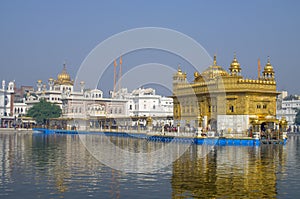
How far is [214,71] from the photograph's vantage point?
60375 mm

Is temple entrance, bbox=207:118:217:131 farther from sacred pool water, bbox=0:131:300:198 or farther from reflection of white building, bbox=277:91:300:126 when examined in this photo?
reflection of white building, bbox=277:91:300:126

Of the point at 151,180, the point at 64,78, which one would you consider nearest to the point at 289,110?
the point at 64,78

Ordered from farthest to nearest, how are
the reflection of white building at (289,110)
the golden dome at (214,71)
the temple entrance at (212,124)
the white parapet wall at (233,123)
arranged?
1. the reflection of white building at (289,110)
2. the golden dome at (214,71)
3. the temple entrance at (212,124)
4. the white parapet wall at (233,123)

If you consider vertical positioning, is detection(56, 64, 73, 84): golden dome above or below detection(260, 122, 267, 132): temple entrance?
A: above

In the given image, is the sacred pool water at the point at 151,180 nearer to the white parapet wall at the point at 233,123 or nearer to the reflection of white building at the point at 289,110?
the white parapet wall at the point at 233,123

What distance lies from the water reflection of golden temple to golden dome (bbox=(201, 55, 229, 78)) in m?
0.19

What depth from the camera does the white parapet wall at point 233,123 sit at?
5109cm

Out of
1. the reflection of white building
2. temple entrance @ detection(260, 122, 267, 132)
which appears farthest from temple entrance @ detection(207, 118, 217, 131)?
the reflection of white building

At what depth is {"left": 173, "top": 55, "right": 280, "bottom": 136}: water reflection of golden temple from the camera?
5138 cm

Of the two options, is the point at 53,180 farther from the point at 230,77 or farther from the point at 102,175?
the point at 230,77

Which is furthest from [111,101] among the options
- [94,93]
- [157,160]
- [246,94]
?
[157,160]

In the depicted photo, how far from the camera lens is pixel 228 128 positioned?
52156mm

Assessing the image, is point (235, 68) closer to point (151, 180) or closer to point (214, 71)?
point (214, 71)

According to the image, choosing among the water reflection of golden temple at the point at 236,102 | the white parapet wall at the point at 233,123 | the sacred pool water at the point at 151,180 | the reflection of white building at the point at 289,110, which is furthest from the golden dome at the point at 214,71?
the reflection of white building at the point at 289,110
